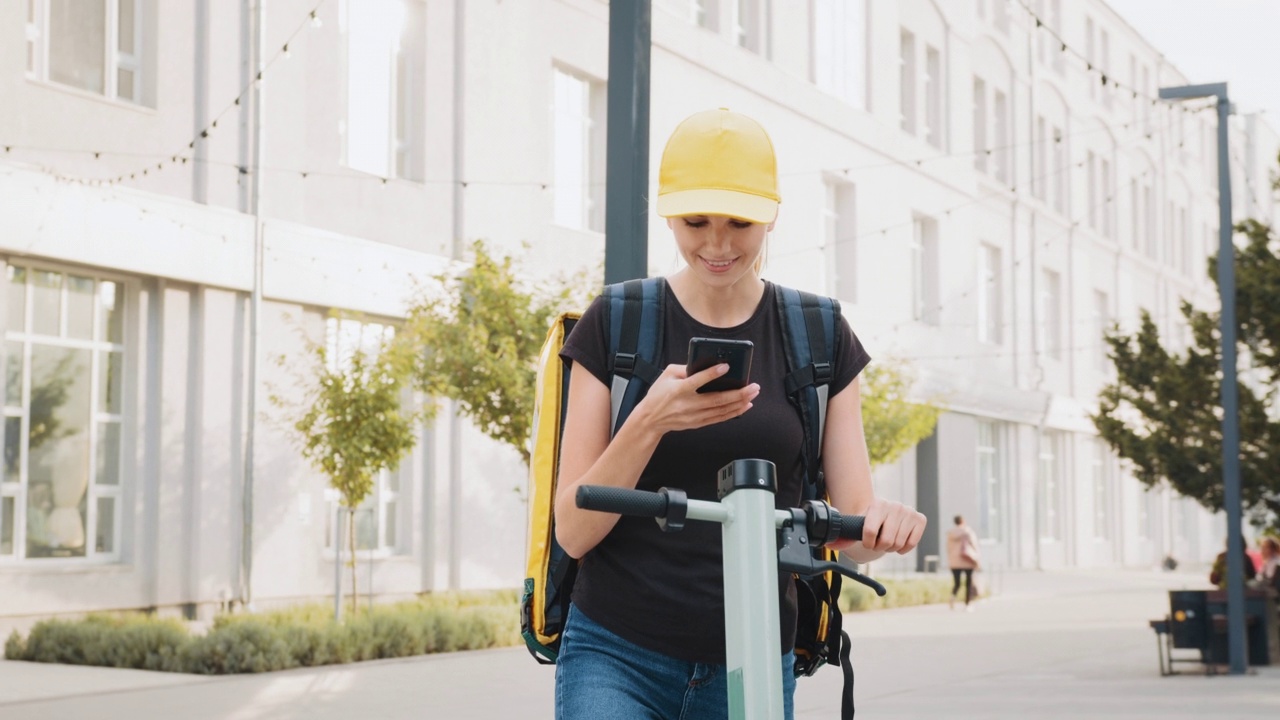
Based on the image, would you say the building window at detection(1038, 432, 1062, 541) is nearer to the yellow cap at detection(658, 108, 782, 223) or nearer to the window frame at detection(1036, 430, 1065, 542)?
the window frame at detection(1036, 430, 1065, 542)

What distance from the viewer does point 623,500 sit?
214 cm

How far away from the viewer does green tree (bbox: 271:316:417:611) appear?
53.4ft

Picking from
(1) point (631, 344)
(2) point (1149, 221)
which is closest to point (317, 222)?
(1) point (631, 344)

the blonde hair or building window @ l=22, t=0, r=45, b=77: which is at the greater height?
building window @ l=22, t=0, r=45, b=77

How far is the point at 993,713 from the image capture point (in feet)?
37.7

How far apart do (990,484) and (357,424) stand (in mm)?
24250

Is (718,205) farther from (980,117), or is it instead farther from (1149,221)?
(1149,221)

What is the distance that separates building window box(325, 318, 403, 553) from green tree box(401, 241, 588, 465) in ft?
5.22

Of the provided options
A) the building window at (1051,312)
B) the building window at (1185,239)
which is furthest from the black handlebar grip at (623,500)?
the building window at (1185,239)

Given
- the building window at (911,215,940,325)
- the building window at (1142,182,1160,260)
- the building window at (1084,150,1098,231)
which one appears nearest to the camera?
the building window at (911,215,940,325)

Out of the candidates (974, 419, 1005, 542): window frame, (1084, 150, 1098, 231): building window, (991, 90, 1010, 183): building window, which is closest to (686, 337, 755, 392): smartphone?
(974, 419, 1005, 542): window frame

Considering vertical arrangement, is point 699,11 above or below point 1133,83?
below

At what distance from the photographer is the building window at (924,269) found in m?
34.7

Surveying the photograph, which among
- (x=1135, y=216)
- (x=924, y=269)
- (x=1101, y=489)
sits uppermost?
(x=1135, y=216)
